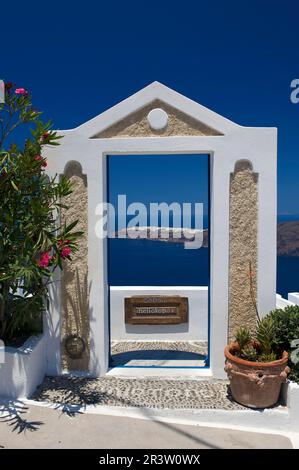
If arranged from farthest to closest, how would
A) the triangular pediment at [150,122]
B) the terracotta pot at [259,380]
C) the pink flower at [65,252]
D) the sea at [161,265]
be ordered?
the sea at [161,265], the triangular pediment at [150,122], the pink flower at [65,252], the terracotta pot at [259,380]

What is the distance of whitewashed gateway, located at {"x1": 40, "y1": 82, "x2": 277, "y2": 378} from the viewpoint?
689cm

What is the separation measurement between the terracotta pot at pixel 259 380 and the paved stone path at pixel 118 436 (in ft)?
2.04

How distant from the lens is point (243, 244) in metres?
7.03

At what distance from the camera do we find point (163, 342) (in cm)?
1080

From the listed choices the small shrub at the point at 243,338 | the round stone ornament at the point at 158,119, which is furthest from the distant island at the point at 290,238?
the round stone ornament at the point at 158,119

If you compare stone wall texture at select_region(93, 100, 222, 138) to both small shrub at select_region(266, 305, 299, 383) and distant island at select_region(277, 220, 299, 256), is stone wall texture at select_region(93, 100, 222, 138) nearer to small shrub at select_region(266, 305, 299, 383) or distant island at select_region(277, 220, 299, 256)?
small shrub at select_region(266, 305, 299, 383)

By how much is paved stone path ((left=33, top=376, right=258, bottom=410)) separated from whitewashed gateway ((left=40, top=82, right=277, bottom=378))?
A: 358 millimetres

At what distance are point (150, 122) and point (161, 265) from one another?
1208 centimetres

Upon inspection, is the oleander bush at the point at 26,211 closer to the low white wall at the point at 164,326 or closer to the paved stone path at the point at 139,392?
the paved stone path at the point at 139,392

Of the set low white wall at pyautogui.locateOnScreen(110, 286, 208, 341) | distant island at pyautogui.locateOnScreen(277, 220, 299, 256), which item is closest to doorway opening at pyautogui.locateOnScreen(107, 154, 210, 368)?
low white wall at pyautogui.locateOnScreen(110, 286, 208, 341)

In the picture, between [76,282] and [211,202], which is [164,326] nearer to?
[76,282]

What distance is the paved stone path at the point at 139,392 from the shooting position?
614 centimetres
